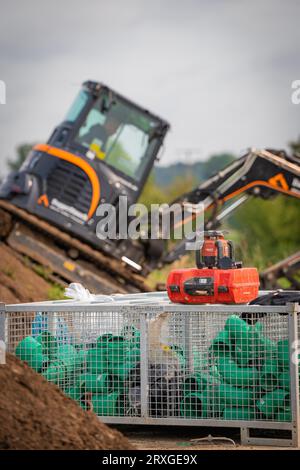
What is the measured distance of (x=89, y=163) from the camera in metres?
17.4

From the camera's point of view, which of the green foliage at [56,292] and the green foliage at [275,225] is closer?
the green foliage at [56,292]

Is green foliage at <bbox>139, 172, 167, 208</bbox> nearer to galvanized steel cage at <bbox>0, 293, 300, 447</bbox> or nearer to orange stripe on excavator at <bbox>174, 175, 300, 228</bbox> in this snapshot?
orange stripe on excavator at <bbox>174, 175, 300, 228</bbox>

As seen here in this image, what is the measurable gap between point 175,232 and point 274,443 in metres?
9.93

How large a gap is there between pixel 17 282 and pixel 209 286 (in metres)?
7.65

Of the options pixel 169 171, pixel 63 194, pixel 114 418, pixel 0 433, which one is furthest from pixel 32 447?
pixel 169 171

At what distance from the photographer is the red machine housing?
874 cm

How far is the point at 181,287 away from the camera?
29.1 feet

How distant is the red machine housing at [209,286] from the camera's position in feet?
28.7

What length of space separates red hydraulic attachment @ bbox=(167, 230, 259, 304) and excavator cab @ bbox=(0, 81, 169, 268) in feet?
26.8

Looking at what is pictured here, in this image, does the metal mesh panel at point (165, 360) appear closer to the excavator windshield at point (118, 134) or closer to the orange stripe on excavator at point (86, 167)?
the orange stripe on excavator at point (86, 167)

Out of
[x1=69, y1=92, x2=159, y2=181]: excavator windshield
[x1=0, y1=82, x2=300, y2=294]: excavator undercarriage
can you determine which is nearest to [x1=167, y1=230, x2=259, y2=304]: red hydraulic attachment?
[x1=0, y1=82, x2=300, y2=294]: excavator undercarriage

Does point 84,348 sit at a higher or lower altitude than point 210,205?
lower

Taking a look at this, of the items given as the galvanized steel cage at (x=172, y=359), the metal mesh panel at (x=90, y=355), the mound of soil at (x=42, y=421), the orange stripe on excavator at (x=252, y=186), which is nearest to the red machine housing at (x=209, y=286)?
the galvanized steel cage at (x=172, y=359)

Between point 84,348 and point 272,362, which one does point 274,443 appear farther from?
point 84,348
